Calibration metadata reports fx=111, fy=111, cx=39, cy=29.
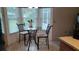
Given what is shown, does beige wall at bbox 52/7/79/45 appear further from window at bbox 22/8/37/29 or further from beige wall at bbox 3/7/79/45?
window at bbox 22/8/37/29

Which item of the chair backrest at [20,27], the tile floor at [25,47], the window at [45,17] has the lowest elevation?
the tile floor at [25,47]

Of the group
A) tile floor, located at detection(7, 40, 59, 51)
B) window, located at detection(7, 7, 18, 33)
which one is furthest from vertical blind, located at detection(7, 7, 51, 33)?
tile floor, located at detection(7, 40, 59, 51)

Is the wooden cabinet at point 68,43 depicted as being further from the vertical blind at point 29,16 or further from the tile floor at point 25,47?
the vertical blind at point 29,16

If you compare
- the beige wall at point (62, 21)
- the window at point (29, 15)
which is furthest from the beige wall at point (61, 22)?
the window at point (29, 15)

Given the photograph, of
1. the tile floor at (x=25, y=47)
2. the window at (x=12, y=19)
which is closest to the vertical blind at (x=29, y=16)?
the window at (x=12, y=19)

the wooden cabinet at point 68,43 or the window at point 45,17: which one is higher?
the window at point 45,17

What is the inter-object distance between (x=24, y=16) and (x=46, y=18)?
0.70ft

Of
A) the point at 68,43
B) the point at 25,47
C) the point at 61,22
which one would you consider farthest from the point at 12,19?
the point at 68,43

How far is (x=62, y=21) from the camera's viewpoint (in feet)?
3.54

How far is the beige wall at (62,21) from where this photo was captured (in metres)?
1.05

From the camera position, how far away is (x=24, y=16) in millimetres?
1072
